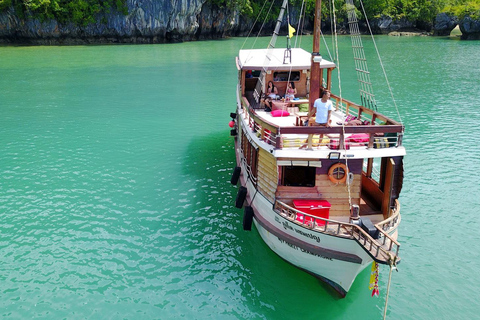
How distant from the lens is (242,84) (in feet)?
54.4

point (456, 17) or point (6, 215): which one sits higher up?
point (456, 17)

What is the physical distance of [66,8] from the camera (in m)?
69.2

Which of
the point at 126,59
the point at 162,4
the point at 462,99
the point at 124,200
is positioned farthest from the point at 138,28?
the point at 124,200

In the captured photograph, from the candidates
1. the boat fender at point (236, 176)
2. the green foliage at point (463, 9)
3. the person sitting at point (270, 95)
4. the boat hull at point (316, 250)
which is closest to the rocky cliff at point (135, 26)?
the green foliage at point (463, 9)

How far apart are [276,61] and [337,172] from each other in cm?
807

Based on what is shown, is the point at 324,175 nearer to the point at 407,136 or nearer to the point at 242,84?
the point at 242,84

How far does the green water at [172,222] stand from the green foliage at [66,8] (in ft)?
145

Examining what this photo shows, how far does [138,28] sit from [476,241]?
71.9 metres

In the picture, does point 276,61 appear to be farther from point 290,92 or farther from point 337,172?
point 337,172

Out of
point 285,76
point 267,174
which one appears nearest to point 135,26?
point 285,76

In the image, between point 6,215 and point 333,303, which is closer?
point 333,303

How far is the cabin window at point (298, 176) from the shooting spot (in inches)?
449

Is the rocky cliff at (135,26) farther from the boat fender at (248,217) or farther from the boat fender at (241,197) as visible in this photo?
the boat fender at (248,217)

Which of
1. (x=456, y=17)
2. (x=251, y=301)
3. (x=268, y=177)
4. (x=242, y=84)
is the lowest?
(x=251, y=301)
